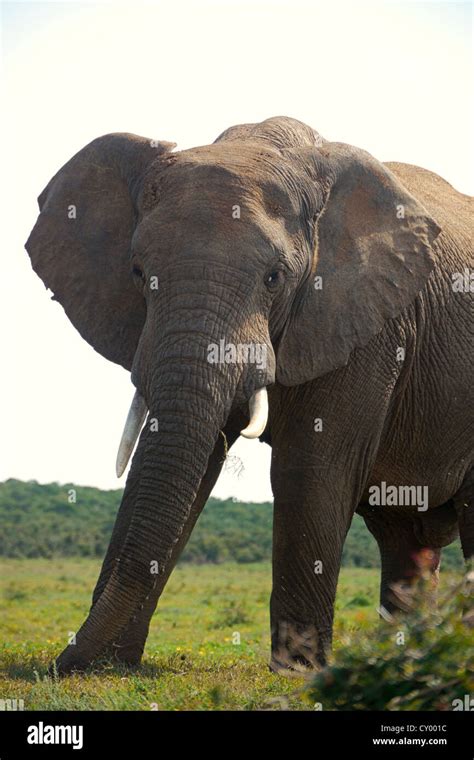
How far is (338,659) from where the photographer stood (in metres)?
6.44

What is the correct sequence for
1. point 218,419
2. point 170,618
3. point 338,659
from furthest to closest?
point 170,618 < point 218,419 < point 338,659

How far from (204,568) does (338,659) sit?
53.7 feet

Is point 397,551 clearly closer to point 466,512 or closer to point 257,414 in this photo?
point 466,512

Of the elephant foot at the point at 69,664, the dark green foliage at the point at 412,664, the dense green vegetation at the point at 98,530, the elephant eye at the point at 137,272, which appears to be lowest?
the dark green foliage at the point at 412,664

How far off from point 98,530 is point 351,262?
663 inches

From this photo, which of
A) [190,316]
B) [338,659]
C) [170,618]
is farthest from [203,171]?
[170,618]

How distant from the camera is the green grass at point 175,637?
7.54 meters

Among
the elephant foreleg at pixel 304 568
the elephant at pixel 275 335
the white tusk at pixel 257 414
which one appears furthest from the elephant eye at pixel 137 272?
the elephant foreleg at pixel 304 568

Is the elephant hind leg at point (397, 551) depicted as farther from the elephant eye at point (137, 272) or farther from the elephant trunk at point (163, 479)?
the elephant trunk at point (163, 479)

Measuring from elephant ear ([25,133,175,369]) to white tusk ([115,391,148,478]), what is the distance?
72 centimetres

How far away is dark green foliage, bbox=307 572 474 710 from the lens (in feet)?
20.4

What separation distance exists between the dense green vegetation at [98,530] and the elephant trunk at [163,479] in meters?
13.8
